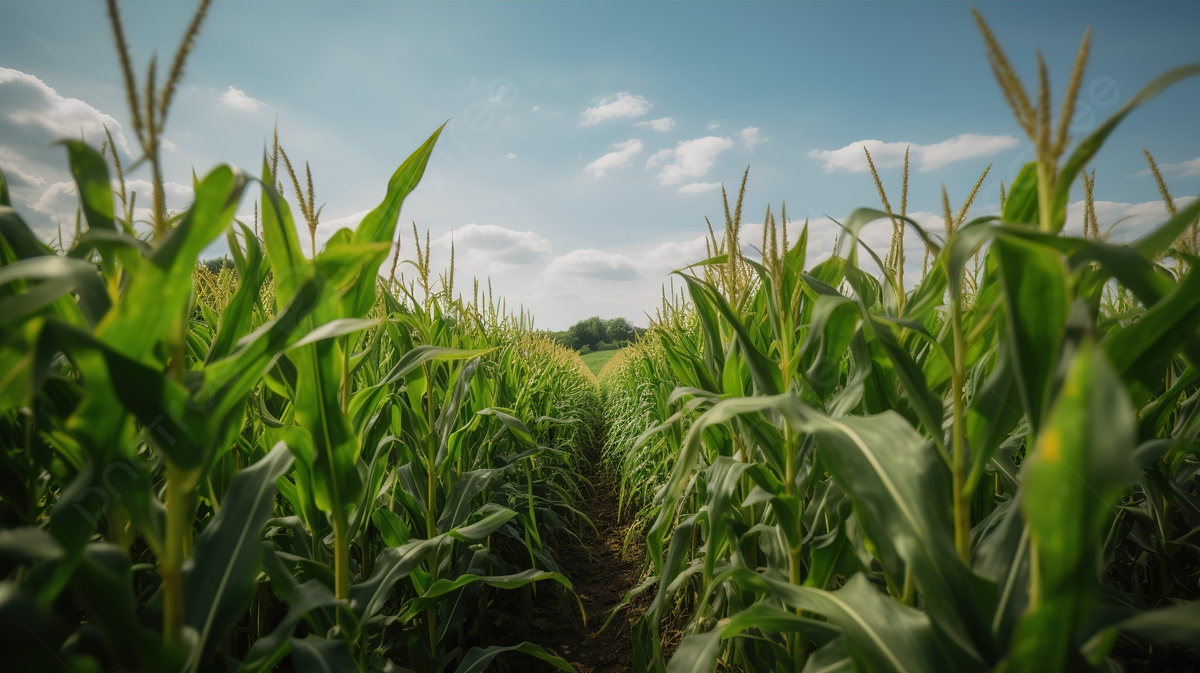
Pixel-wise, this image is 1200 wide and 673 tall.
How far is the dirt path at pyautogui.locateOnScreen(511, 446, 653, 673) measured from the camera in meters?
2.39

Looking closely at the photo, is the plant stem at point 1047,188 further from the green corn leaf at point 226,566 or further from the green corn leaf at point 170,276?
the green corn leaf at point 226,566

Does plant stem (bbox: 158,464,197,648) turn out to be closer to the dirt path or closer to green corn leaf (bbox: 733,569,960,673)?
green corn leaf (bbox: 733,569,960,673)

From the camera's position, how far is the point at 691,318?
4.30 meters

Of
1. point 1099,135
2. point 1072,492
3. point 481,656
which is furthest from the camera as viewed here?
point 481,656

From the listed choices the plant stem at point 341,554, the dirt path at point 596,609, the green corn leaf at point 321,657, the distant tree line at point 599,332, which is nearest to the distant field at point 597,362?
the distant tree line at point 599,332

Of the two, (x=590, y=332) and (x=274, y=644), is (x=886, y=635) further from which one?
(x=590, y=332)

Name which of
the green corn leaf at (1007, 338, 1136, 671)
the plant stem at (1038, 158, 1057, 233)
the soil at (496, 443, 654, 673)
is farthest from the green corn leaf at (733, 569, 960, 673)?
the soil at (496, 443, 654, 673)

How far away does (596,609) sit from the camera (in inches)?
112

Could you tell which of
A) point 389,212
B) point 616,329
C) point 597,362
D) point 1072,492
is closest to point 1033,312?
Answer: point 1072,492

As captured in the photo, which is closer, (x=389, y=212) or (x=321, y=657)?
(x=321, y=657)

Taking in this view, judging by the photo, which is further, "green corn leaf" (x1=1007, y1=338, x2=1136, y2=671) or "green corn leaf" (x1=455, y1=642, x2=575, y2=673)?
"green corn leaf" (x1=455, y1=642, x2=575, y2=673)

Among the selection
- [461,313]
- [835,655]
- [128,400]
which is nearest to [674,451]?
[461,313]

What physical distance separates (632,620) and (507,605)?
0.68 m

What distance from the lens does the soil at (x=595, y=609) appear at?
238cm
